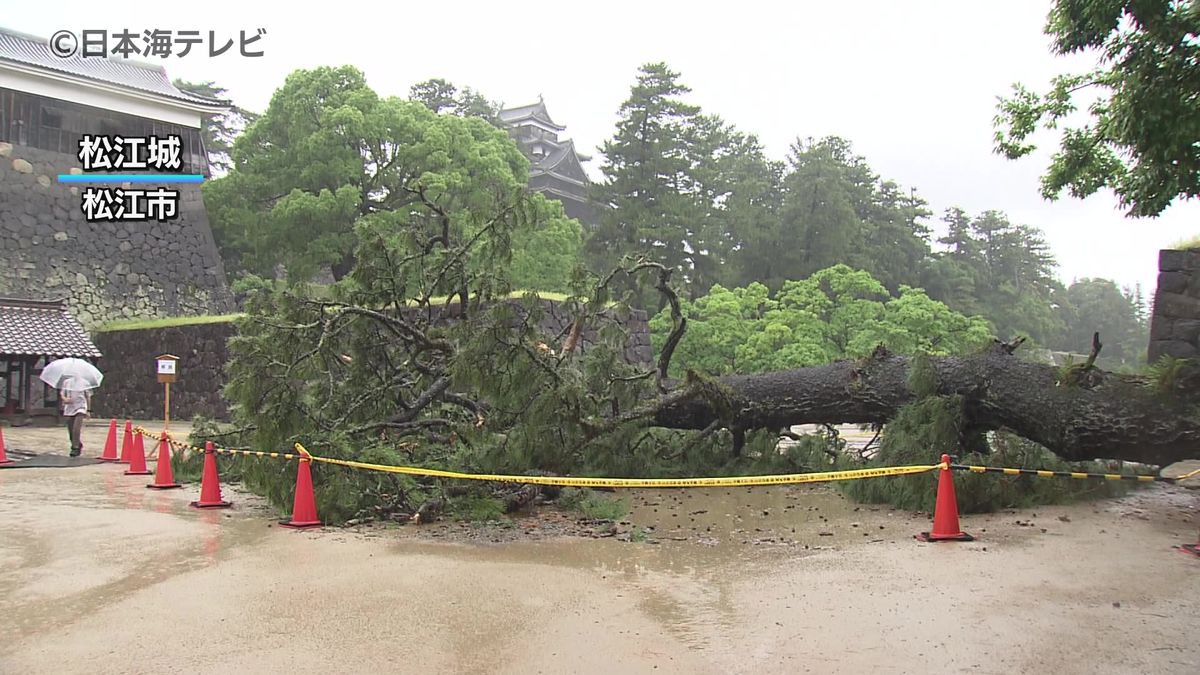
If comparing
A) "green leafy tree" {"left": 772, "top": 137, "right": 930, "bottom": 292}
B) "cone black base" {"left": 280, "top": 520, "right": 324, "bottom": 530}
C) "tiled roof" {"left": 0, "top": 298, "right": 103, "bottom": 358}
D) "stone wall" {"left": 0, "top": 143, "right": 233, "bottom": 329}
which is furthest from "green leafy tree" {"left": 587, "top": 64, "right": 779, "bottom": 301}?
"cone black base" {"left": 280, "top": 520, "right": 324, "bottom": 530}

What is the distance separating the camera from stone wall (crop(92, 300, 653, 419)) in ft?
59.1

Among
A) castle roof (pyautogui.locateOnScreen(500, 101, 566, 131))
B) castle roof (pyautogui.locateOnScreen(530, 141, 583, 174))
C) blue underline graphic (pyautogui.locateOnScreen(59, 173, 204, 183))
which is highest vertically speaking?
castle roof (pyautogui.locateOnScreen(500, 101, 566, 131))

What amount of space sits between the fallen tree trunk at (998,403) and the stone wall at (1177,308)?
195 cm

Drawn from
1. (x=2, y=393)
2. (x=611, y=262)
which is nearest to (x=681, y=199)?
(x=611, y=262)

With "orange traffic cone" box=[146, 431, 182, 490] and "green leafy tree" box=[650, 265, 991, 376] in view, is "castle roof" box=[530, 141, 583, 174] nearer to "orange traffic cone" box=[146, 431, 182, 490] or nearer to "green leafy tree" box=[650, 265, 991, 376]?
"green leafy tree" box=[650, 265, 991, 376]

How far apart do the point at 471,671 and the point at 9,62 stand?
2186 cm

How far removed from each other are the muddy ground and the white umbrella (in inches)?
182

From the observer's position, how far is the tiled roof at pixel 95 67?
20188 millimetres

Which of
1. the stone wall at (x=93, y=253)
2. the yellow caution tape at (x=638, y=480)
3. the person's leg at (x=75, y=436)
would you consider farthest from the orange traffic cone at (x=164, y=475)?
the stone wall at (x=93, y=253)

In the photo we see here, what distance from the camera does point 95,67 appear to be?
2167 cm

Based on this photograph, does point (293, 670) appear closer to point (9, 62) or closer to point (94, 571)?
point (94, 571)

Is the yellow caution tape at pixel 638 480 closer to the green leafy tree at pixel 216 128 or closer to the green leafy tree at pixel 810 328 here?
the green leafy tree at pixel 810 328

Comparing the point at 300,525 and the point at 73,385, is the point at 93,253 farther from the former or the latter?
the point at 300,525

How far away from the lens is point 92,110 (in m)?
21.1
